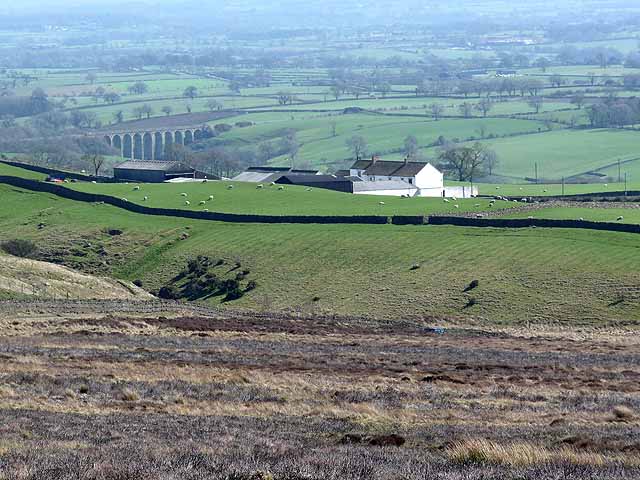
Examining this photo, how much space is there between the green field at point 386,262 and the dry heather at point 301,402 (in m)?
9.28

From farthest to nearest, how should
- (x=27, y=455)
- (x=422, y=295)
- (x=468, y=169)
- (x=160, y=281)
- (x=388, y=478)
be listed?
1. (x=468, y=169)
2. (x=160, y=281)
3. (x=422, y=295)
4. (x=27, y=455)
5. (x=388, y=478)

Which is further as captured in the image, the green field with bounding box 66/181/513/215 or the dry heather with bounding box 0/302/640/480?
the green field with bounding box 66/181/513/215

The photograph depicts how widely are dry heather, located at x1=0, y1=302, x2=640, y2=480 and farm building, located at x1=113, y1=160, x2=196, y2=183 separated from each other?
225 feet

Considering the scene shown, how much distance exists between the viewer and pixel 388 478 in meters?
17.5

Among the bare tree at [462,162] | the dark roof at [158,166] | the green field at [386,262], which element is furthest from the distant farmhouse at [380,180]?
the green field at [386,262]

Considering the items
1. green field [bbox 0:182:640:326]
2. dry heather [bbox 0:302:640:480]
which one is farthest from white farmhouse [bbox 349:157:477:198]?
dry heather [bbox 0:302:640:480]

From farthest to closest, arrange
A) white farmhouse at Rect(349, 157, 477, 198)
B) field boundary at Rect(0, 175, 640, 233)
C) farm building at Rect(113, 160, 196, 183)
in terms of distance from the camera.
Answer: farm building at Rect(113, 160, 196, 183), white farmhouse at Rect(349, 157, 477, 198), field boundary at Rect(0, 175, 640, 233)

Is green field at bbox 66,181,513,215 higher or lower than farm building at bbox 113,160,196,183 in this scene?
higher

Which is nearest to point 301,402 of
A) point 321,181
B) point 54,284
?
point 54,284

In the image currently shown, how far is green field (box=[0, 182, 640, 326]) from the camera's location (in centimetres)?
6419

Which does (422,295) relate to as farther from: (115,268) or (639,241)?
(115,268)

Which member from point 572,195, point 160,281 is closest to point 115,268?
point 160,281

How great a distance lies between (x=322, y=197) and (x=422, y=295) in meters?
36.3

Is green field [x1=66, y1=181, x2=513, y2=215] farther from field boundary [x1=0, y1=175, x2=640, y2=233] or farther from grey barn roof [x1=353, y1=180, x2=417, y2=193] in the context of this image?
grey barn roof [x1=353, y1=180, x2=417, y2=193]
